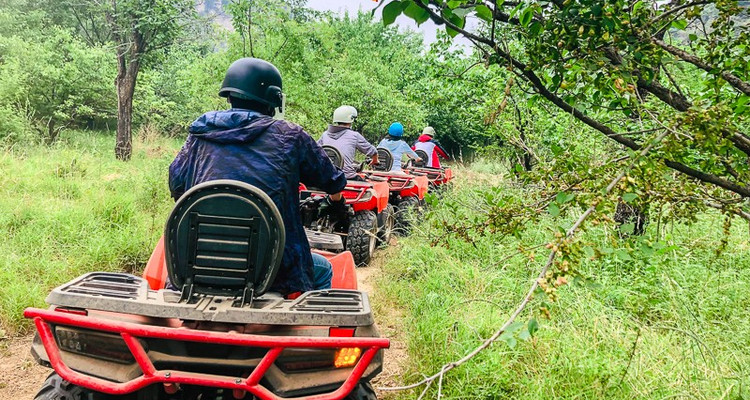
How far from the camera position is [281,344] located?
5.45 feet

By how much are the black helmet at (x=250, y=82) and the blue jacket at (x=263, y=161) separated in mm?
239

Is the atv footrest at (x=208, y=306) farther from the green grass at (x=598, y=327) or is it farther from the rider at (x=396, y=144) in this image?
the rider at (x=396, y=144)

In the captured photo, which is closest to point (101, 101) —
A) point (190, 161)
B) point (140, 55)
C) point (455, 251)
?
point (140, 55)

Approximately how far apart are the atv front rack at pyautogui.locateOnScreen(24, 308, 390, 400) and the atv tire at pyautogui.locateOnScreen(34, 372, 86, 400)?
18 cm

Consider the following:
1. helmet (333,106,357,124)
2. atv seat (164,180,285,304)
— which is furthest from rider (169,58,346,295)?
helmet (333,106,357,124)

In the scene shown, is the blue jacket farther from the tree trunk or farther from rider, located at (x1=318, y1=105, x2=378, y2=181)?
the tree trunk

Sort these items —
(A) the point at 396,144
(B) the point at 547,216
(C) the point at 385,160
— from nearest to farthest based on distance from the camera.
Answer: (B) the point at 547,216 → (C) the point at 385,160 → (A) the point at 396,144

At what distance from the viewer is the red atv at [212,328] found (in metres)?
1.69

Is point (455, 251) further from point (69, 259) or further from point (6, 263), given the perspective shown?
point (6, 263)

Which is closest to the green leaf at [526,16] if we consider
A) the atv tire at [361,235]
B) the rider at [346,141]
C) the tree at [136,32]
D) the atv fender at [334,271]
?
the atv fender at [334,271]

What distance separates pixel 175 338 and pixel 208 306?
19 centimetres

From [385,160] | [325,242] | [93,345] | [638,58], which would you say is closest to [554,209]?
[638,58]

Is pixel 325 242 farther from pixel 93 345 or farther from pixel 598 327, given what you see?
pixel 598 327

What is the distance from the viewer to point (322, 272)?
2766mm
